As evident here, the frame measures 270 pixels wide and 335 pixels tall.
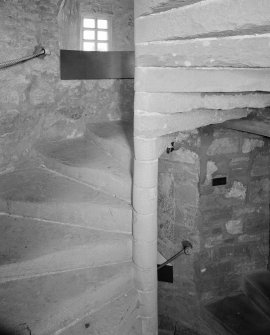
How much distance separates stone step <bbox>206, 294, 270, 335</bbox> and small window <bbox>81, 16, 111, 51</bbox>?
166 inches

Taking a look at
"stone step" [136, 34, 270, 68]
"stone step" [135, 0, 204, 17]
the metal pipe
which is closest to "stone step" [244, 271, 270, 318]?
"stone step" [136, 34, 270, 68]

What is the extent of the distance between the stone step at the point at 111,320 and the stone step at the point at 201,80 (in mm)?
1777

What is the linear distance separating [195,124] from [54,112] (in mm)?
2375

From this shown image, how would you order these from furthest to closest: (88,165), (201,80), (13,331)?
(88,165) < (13,331) < (201,80)

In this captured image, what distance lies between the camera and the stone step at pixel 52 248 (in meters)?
2.50

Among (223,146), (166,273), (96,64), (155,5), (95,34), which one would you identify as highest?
(95,34)

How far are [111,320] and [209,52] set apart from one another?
2.07m

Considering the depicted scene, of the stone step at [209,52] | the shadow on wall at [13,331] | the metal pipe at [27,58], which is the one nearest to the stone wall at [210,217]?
the stone step at [209,52]

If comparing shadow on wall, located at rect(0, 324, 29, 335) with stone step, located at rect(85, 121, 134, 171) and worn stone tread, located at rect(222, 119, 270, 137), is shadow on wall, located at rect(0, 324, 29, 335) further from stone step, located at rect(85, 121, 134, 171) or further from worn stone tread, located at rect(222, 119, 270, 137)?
worn stone tread, located at rect(222, 119, 270, 137)

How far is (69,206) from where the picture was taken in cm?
291

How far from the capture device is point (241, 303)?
402cm

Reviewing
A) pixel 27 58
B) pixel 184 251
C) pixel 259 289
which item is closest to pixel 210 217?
pixel 184 251

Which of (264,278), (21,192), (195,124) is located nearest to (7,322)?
(21,192)

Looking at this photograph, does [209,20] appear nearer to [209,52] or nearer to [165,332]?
A: [209,52]
